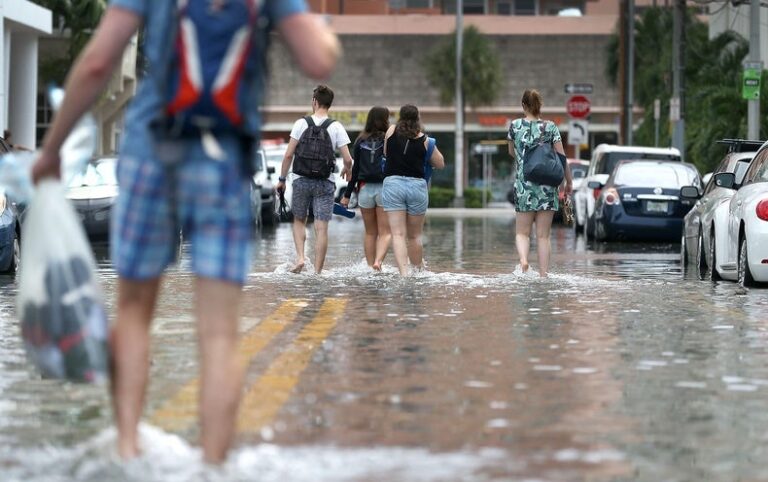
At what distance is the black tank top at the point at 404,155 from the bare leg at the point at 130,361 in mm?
11285

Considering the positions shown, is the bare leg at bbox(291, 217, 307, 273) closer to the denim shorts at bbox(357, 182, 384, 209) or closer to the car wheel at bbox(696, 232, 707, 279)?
the denim shorts at bbox(357, 182, 384, 209)

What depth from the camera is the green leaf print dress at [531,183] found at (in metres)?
17.3

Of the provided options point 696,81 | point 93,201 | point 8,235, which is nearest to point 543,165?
point 8,235

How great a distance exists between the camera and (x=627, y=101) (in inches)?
2089

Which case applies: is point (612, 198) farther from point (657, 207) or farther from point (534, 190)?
point (534, 190)

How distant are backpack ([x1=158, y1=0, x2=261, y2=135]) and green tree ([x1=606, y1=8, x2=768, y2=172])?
2778 cm

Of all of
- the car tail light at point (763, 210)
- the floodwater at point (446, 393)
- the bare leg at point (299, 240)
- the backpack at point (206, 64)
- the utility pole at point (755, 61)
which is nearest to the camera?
the backpack at point (206, 64)

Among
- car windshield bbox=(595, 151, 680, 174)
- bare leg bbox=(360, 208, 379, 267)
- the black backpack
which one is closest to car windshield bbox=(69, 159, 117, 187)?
bare leg bbox=(360, 208, 379, 267)

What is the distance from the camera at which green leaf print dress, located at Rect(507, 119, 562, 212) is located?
17.3m

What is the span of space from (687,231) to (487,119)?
52.6m

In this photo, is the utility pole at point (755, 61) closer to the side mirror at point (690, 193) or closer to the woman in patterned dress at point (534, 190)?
the side mirror at point (690, 193)

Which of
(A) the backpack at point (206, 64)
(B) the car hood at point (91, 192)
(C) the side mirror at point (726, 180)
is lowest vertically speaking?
(B) the car hood at point (91, 192)

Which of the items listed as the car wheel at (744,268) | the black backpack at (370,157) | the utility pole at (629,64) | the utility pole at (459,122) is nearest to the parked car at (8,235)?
the black backpack at (370,157)

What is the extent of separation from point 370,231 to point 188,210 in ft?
41.0
